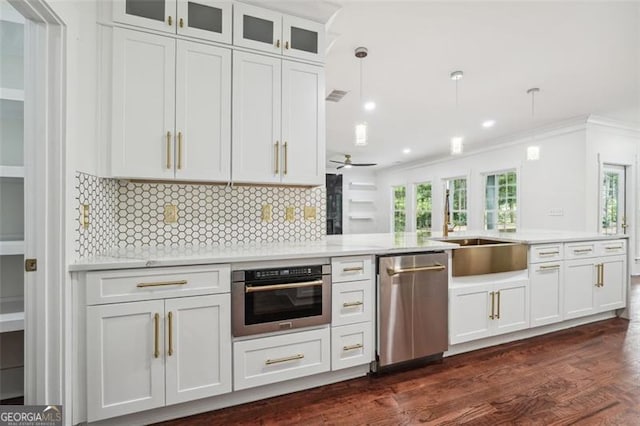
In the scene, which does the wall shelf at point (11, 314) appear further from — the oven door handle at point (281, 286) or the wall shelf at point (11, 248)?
the oven door handle at point (281, 286)

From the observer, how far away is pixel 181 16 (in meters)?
1.89

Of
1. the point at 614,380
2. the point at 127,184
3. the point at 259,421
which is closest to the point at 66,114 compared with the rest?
the point at 127,184

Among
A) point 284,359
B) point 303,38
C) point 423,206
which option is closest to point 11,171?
point 284,359

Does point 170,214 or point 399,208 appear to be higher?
point 399,208

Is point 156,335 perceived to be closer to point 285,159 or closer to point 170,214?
point 170,214

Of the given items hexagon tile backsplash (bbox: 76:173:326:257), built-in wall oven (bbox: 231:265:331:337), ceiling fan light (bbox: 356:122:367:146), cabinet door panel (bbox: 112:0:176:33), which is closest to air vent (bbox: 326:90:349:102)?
ceiling fan light (bbox: 356:122:367:146)

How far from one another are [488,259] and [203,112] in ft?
7.78

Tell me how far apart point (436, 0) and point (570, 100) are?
299 cm

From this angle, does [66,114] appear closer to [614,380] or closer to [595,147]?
[614,380]

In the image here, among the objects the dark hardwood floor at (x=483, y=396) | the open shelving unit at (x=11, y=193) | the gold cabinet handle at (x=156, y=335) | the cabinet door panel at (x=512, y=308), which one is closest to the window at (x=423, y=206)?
the cabinet door panel at (x=512, y=308)

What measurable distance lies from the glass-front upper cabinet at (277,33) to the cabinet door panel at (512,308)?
2382 mm

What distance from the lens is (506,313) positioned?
2543 mm

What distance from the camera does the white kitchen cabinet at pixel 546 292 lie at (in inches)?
106

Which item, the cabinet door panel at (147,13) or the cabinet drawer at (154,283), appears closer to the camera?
the cabinet drawer at (154,283)
